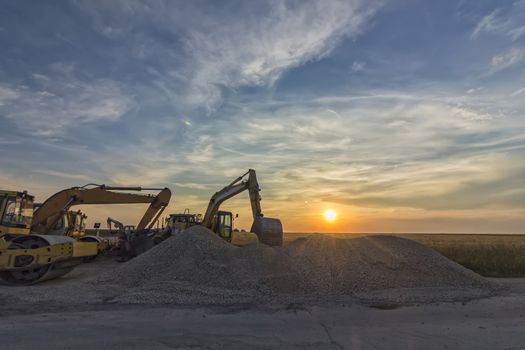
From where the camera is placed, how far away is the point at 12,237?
15.7m

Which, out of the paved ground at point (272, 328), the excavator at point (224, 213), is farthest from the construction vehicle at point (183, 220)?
the paved ground at point (272, 328)

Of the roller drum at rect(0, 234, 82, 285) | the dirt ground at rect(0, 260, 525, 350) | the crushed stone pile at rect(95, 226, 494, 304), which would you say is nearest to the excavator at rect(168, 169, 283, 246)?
the crushed stone pile at rect(95, 226, 494, 304)

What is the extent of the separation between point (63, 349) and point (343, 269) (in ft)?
31.6

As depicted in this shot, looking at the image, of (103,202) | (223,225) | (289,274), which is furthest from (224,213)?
(289,274)

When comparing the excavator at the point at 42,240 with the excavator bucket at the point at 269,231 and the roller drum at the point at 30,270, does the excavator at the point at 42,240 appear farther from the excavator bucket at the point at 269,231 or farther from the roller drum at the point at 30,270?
the excavator bucket at the point at 269,231

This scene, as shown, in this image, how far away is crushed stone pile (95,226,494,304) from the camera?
12.7 meters

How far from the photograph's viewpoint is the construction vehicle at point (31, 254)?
565 inches

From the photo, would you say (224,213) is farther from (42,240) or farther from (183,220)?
(42,240)

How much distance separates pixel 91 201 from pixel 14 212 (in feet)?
17.7

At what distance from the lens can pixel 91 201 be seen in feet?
72.0

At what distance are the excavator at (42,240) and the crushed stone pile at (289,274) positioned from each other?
1.73 meters

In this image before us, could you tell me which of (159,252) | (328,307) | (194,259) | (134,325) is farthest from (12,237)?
(328,307)

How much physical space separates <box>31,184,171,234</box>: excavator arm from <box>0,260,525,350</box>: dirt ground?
28.7 ft

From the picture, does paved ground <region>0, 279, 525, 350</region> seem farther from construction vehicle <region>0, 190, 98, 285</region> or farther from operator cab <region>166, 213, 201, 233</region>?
operator cab <region>166, 213, 201, 233</region>
